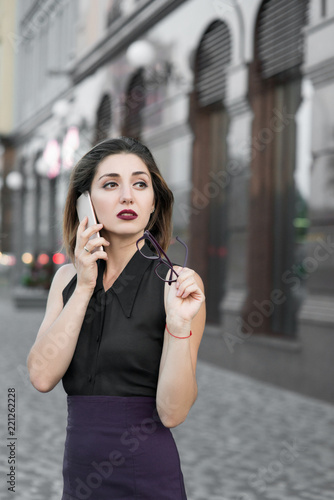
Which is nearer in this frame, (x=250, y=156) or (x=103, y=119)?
(x=250, y=156)

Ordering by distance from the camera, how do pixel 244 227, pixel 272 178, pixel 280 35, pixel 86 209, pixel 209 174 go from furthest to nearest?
pixel 209 174 < pixel 244 227 < pixel 272 178 < pixel 280 35 < pixel 86 209

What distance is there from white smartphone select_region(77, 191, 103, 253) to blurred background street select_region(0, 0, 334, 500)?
299 cm

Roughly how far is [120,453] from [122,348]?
271mm

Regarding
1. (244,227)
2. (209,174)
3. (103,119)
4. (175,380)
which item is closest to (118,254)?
(175,380)

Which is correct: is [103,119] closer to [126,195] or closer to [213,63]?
[213,63]

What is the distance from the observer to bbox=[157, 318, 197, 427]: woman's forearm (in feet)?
5.79

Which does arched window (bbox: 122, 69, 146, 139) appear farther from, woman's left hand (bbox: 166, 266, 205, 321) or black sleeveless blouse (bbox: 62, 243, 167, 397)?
woman's left hand (bbox: 166, 266, 205, 321)

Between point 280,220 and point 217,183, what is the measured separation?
6.19ft

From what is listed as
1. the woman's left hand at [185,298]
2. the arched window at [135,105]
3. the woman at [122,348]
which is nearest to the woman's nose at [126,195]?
the woman at [122,348]

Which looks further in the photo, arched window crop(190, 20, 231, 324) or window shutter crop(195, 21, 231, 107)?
arched window crop(190, 20, 231, 324)

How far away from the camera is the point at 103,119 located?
17344 mm

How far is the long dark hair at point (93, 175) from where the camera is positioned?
2012mm

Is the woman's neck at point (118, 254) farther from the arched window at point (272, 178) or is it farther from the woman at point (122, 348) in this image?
the arched window at point (272, 178)

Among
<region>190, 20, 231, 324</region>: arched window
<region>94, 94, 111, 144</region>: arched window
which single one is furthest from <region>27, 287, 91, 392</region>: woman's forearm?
<region>94, 94, 111, 144</region>: arched window
